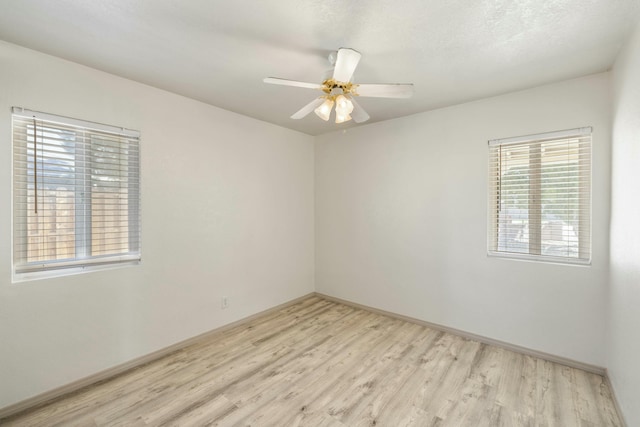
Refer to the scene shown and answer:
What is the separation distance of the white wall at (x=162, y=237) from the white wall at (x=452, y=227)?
750 mm

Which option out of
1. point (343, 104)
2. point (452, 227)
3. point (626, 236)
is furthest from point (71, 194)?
point (626, 236)

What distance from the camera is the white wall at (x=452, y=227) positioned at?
91.3 inches

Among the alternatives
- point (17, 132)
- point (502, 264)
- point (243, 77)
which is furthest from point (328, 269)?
point (17, 132)

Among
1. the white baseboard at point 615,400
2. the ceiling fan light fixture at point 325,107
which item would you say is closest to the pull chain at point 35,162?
the ceiling fan light fixture at point 325,107

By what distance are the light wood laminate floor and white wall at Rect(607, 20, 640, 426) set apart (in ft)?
1.13

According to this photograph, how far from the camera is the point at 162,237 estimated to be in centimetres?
261

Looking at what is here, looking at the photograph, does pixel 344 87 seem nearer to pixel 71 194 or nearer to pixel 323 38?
pixel 323 38

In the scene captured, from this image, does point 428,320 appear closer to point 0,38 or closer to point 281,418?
point 281,418

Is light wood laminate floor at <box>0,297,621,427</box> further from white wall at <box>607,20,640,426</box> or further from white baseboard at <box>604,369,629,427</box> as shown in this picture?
white wall at <box>607,20,640,426</box>

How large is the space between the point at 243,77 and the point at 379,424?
9.03 feet

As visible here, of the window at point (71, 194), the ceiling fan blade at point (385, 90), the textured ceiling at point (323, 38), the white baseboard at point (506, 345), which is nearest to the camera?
the textured ceiling at point (323, 38)

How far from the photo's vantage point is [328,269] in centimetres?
416

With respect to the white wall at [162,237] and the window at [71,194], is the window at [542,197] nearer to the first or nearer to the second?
the white wall at [162,237]

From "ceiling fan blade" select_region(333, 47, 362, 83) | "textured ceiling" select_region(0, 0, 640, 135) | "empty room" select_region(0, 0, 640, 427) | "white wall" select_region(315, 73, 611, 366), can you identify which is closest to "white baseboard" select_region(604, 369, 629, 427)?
"empty room" select_region(0, 0, 640, 427)
